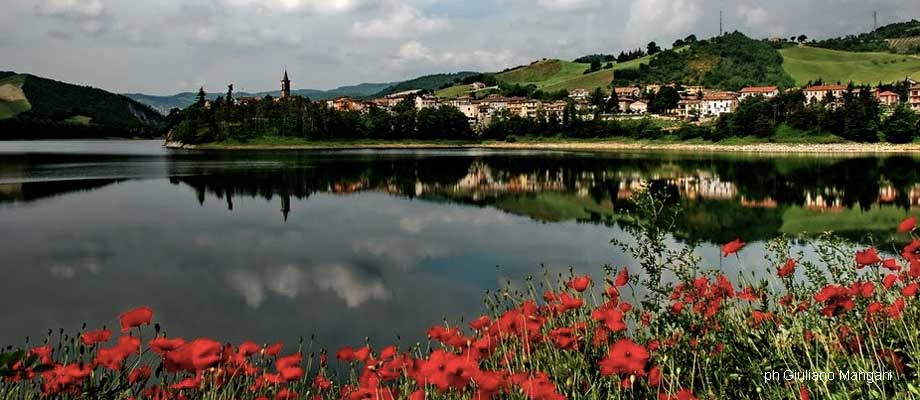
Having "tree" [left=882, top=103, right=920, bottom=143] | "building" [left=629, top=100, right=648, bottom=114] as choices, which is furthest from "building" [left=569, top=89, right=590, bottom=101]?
"tree" [left=882, top=103, right=920, bottom=143]

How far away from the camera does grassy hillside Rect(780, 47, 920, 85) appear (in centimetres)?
16050

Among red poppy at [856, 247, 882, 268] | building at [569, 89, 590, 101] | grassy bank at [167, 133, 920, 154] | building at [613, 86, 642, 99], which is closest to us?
red poppy at [856, 247, 882, 268]

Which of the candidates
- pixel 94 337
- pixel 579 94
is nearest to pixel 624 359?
pixel 94 337

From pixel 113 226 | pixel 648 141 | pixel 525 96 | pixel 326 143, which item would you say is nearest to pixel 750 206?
pixel 113 226

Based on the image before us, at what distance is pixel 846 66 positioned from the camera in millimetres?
174375

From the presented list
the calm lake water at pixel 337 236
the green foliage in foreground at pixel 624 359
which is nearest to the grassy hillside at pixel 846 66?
the calm lake water at pixel 337 236

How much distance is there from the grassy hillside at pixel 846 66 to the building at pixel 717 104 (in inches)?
1585

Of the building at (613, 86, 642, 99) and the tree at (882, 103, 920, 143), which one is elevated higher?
the building at (613, 86, 642, 99)

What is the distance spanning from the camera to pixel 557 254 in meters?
20.5

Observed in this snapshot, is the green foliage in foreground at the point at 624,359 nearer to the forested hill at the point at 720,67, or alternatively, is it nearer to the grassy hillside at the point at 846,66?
the forested hill at the point at 720,67

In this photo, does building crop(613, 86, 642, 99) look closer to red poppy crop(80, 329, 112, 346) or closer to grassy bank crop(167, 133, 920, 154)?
grassy bank crop(167, 133, 920, 154)

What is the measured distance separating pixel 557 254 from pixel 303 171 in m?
41.3

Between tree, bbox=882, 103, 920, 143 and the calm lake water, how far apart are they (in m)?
45.0

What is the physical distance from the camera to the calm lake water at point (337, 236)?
14352 millimetres
